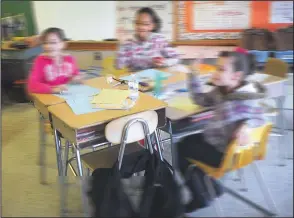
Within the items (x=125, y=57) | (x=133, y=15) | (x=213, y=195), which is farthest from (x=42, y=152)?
(x=133, y=15)

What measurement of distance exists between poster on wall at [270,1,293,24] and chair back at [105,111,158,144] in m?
1.94

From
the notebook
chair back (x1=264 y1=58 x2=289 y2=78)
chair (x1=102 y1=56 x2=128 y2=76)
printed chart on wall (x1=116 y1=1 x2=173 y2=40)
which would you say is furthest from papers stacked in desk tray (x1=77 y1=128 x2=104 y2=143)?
printed chart on wall (x1=116 y1=1 x2=173 y2=40)

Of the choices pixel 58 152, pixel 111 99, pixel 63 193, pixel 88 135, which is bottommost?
pixel 63 193

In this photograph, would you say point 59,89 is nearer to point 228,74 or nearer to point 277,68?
point 228,74

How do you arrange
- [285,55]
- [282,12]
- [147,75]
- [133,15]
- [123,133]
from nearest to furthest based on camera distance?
[123,133]
[147,75]
[285,55]
[282,12]
[133,15]

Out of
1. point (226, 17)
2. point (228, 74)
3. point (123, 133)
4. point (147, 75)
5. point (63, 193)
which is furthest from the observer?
point (226, 17)

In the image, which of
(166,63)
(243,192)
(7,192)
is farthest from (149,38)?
(7,192)

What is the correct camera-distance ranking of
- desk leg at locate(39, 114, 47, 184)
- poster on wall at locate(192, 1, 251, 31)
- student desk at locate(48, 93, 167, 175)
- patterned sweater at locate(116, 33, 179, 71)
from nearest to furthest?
student desk at locate(48, 93, 167, 175) → desk leg at locate(39, 114, 47, 184) → patterned sweater at locate(116, 33, 179, 71) → poster on wall at locate(192, 1, 251, 31)

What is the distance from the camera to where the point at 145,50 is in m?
2.30

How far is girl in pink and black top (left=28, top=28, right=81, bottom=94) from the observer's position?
1.75 metres

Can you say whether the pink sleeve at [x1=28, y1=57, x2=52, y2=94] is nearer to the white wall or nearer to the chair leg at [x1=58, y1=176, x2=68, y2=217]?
the chair leg at [x1=58, y1=176, x2=68, y2=217]

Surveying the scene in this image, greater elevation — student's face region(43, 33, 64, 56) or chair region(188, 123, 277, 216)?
student's face region(43, 33, 64, 56)

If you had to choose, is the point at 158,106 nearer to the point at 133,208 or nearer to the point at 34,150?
the point at 133,208

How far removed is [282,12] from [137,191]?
7.05ft
